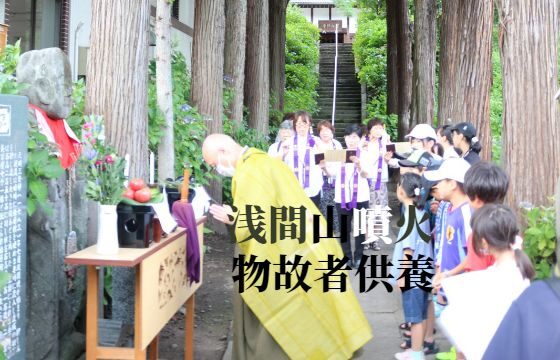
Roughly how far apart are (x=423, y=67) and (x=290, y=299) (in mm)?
12142

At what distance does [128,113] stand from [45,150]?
178cm

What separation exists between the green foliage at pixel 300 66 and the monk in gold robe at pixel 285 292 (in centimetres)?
2039

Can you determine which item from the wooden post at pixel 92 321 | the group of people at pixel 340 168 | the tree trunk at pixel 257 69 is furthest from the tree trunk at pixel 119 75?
the tree trunk at pixel 257 69

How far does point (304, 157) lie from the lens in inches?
337

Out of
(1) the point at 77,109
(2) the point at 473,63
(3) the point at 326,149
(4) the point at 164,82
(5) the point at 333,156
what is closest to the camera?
(1) the point at 77,109

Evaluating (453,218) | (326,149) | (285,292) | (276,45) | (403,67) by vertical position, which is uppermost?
(276,45)

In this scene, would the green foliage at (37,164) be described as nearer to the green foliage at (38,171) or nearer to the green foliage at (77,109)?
the green foliage at (38,171)

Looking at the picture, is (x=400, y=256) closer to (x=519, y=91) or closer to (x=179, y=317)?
(x=519, y=91)

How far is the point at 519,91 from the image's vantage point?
20.3ft

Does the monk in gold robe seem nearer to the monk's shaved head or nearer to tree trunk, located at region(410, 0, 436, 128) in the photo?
the monk's shaved head

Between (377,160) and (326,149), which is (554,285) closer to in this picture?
(326,149)

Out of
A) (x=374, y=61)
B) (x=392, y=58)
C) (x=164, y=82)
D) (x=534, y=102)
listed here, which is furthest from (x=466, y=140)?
(x=374, y=61)

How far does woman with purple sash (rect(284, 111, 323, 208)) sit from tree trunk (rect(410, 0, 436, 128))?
7402 mm

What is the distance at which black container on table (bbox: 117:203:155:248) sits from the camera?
13.8 ft
